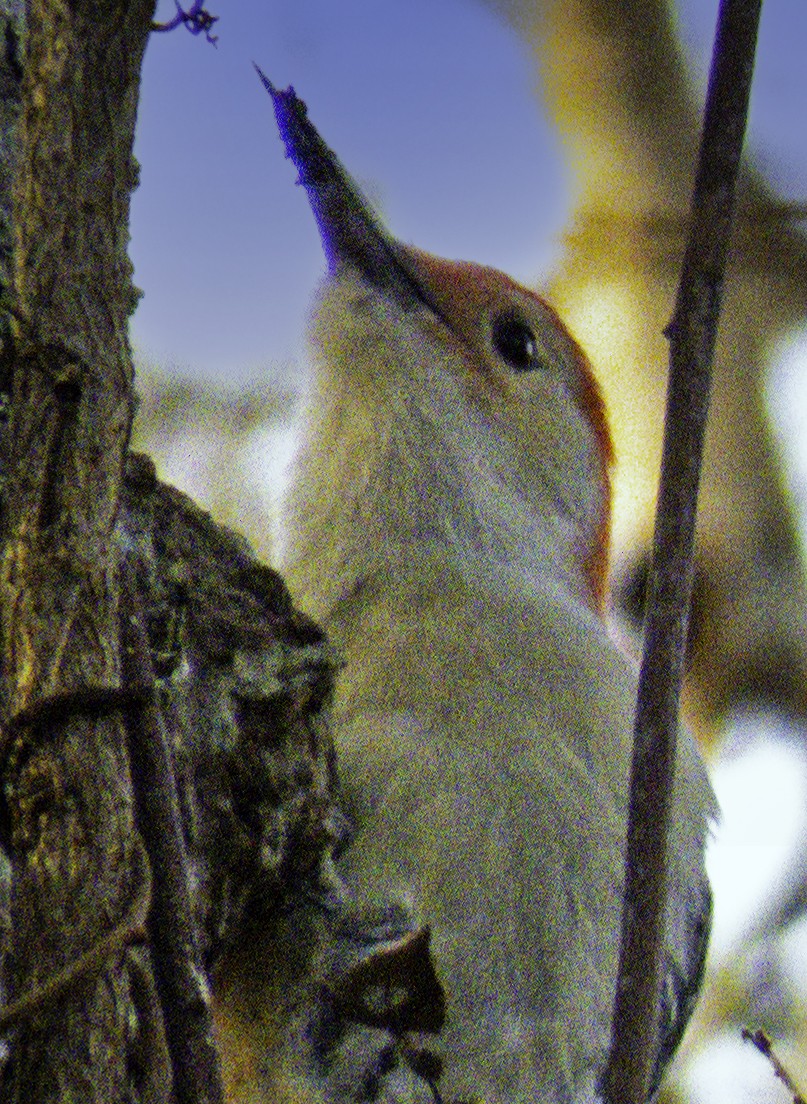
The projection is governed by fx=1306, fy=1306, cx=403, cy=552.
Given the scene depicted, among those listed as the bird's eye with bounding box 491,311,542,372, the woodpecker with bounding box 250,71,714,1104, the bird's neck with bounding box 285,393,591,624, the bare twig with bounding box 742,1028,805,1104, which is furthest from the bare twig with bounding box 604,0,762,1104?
the bird's eye with bounding box 491,311,542,372

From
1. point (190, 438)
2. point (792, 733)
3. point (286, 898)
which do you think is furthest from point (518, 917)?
point (792, 733)

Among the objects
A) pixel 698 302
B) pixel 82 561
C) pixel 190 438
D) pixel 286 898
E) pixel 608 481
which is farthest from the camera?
pixel 190 438

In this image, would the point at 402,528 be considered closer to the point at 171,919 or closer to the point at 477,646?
the point at 477,646

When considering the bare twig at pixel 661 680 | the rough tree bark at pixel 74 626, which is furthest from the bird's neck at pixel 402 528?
the rough tree bark at pixel 74 626

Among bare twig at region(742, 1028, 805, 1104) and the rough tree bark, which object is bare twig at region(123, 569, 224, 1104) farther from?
bare twig at region(742, 1028, 805, 1104)

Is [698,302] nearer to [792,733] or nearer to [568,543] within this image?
[568,543]

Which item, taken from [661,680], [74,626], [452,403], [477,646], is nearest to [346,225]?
[452,403]
